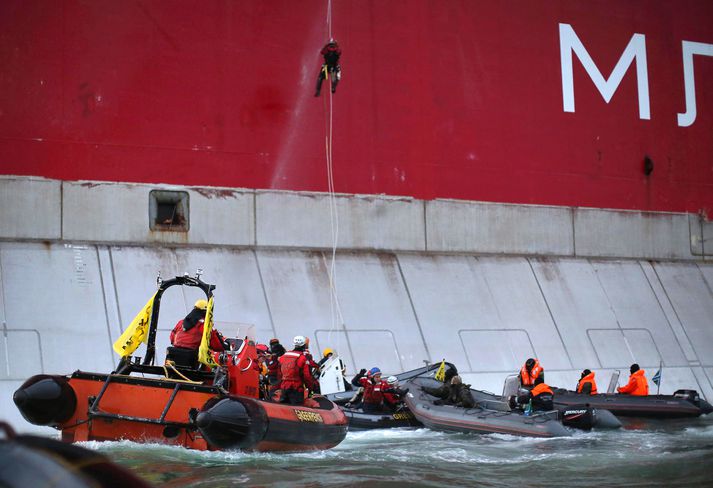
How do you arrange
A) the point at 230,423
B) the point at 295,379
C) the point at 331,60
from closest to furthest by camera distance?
the point at 230,423 → the point at 295,379 → the point at 331,60

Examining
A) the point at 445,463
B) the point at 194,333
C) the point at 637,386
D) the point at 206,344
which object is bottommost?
the point at 445,463

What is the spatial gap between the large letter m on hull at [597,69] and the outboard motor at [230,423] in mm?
14515

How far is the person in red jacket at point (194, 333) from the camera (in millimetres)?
10078

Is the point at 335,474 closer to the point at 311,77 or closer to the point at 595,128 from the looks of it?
the point at 311,77

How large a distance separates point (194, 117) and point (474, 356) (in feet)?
23.2

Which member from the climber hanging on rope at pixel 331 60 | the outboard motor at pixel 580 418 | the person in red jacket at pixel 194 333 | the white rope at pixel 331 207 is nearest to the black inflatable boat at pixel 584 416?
the outboard motor at pixel 580 418

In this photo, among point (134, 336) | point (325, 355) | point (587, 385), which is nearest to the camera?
point (134, 336)

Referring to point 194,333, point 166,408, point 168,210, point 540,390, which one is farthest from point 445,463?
point 168,210

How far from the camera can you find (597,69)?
72.4 feet

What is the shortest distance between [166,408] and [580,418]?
23.8 feet

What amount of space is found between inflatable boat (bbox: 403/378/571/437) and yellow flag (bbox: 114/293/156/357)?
521 centimetres

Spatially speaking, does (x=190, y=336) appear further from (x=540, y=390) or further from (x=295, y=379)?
(x=540, y=390)

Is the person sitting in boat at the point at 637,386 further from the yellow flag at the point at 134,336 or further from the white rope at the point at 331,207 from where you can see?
the yellow flag at the point at 134,336

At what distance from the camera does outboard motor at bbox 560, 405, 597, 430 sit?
1412cm
